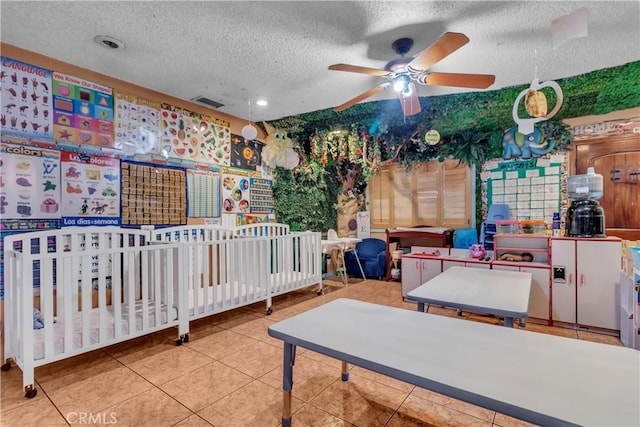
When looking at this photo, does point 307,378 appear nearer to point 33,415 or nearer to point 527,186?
point 33,415

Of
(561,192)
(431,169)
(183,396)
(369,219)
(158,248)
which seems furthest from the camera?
(369,219)

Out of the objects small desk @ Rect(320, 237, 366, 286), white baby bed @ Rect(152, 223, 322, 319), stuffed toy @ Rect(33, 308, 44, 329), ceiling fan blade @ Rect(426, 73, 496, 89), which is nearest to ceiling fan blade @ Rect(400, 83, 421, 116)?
ceiling fan blade @ Rect(426, 73, 496, 89)

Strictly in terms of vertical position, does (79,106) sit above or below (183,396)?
above

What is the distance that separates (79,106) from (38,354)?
227 cm

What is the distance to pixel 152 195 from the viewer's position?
3.51 meters

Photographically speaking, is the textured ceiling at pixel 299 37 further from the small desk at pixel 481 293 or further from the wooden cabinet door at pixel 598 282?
the small desk at pixel 481 293

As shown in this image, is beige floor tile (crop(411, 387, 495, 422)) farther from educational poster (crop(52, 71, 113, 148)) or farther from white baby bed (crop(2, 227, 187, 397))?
educational poster (crop(52, 71, 113, 148))

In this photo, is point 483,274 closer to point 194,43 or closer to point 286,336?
point 286,336

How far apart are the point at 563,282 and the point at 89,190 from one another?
4.78m

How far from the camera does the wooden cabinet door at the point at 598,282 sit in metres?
2.76

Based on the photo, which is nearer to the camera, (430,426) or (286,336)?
(286,336)

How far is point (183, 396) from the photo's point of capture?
185 centimetres

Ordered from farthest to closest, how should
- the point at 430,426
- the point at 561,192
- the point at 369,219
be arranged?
the point at 369,219
the point at 561,192
the point at 430,426

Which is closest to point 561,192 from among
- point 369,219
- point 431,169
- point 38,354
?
point 431,169
